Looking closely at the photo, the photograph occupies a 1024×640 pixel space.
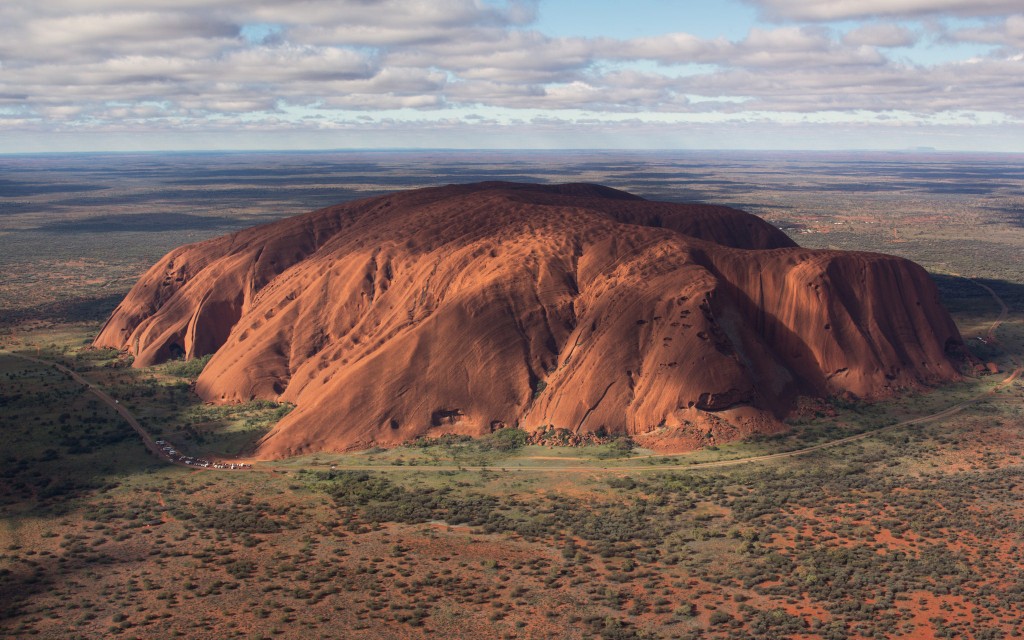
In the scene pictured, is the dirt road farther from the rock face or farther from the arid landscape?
the rock face

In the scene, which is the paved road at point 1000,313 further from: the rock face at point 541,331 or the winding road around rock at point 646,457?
the winding road around rock at point 646,457

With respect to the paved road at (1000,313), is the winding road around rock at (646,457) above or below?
below

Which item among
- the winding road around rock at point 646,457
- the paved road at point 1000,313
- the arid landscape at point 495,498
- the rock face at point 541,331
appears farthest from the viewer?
the paved road at point 1000,313

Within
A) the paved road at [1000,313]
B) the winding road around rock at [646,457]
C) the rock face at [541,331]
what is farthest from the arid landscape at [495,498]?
the paved road at [1000,313]

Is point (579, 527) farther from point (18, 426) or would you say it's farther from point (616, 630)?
point (18, 426)

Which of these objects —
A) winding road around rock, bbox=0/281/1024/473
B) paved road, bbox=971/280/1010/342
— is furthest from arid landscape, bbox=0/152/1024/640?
paved road, bbox=971/280/1010/342

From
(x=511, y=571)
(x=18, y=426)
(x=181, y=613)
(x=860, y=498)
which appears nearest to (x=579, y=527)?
(x=511, y=571)

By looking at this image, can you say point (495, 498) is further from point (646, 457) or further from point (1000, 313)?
point (1000, 313)
